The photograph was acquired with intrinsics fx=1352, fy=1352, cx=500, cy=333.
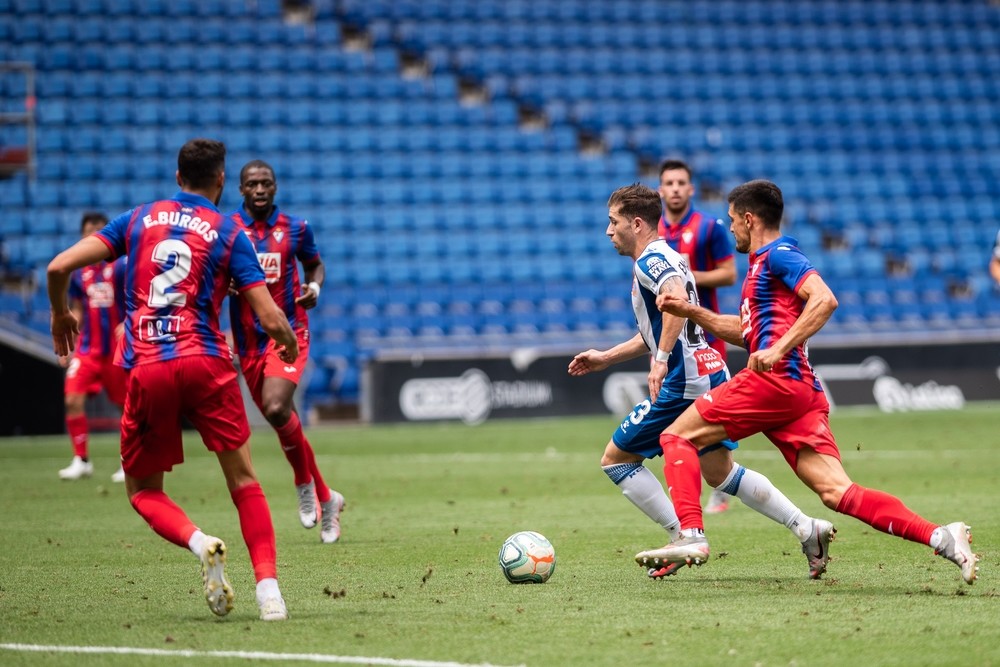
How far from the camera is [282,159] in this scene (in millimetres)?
24875

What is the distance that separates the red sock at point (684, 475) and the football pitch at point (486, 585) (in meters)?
0.36

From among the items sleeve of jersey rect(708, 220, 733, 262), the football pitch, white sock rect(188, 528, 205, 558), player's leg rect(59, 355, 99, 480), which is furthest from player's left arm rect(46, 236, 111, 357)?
player's leg rect(59, 355, 99, 480)

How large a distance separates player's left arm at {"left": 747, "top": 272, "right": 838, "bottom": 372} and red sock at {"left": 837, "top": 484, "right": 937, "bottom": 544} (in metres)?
0.69

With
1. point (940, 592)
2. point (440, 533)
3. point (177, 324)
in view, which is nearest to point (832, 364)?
point (440, 533)

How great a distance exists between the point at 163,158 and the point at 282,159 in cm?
213

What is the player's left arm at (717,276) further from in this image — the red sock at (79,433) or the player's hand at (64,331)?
the red sock at (79,433)

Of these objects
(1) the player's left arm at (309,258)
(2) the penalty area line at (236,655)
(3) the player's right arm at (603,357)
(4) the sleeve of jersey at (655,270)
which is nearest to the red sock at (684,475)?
(4) the sleeve of jersey at (655,270)

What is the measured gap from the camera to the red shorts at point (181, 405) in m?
5.73

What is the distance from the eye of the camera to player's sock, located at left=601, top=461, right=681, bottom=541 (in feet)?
23.6

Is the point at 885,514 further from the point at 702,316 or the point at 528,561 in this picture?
the point at 528,561

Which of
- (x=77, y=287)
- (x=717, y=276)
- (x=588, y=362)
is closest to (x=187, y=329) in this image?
(x=588, y=362)

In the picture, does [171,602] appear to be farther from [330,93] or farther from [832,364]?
[330,93]

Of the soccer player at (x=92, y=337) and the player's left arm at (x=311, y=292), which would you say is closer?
the player's left arm at (x=311, y=292)

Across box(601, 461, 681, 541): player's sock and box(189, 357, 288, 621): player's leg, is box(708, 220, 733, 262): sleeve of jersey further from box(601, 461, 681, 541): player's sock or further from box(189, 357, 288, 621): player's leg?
box(189, 357, 288, 621): player's leg
